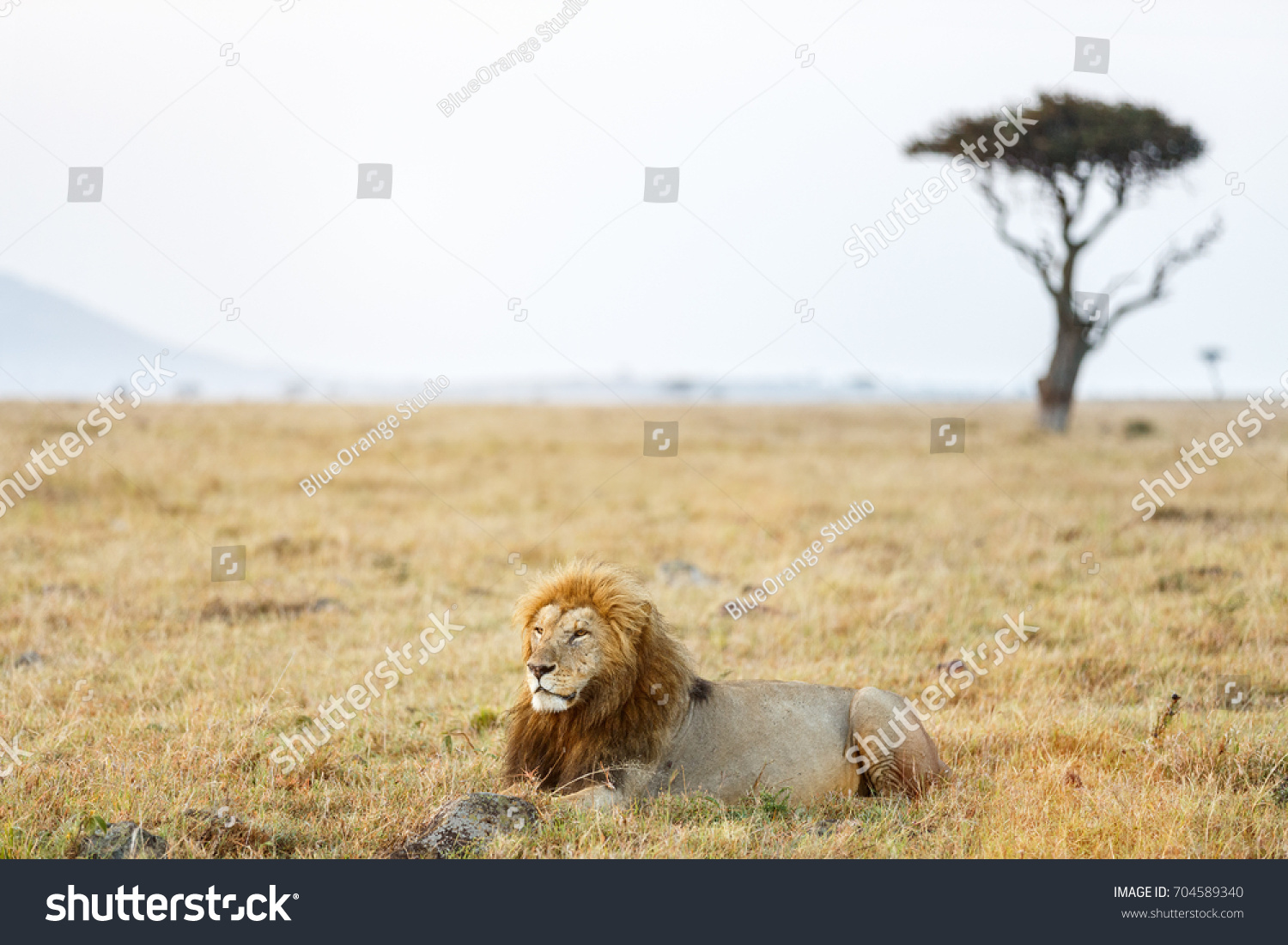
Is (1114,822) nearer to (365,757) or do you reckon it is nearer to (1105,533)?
(365,757)

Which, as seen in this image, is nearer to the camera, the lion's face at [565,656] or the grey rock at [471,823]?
the grey rock at [471,823]

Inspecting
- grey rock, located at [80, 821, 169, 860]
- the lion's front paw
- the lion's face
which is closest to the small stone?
the lion's front paw

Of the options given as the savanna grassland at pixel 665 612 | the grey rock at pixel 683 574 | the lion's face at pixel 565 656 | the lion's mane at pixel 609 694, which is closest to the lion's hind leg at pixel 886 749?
the savanna grassland at pixel 665 612

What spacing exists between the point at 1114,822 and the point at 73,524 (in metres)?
14.8

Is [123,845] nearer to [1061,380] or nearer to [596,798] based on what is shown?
[596,798]

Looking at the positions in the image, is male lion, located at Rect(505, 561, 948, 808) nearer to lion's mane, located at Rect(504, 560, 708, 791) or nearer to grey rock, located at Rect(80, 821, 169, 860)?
lion's mane, located at Rect(504, 560, 708, 791)

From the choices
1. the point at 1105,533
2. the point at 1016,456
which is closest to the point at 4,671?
the point at 1105,533

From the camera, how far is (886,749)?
6.59 meters

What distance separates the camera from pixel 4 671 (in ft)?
30.9

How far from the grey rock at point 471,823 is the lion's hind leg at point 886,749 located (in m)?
1.95

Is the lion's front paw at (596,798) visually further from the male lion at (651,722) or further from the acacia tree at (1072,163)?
the acacia tree at (1072,163)

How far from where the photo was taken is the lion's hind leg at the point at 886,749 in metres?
6.61

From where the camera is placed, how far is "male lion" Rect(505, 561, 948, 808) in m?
6.25

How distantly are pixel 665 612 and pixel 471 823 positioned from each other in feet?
20.2
